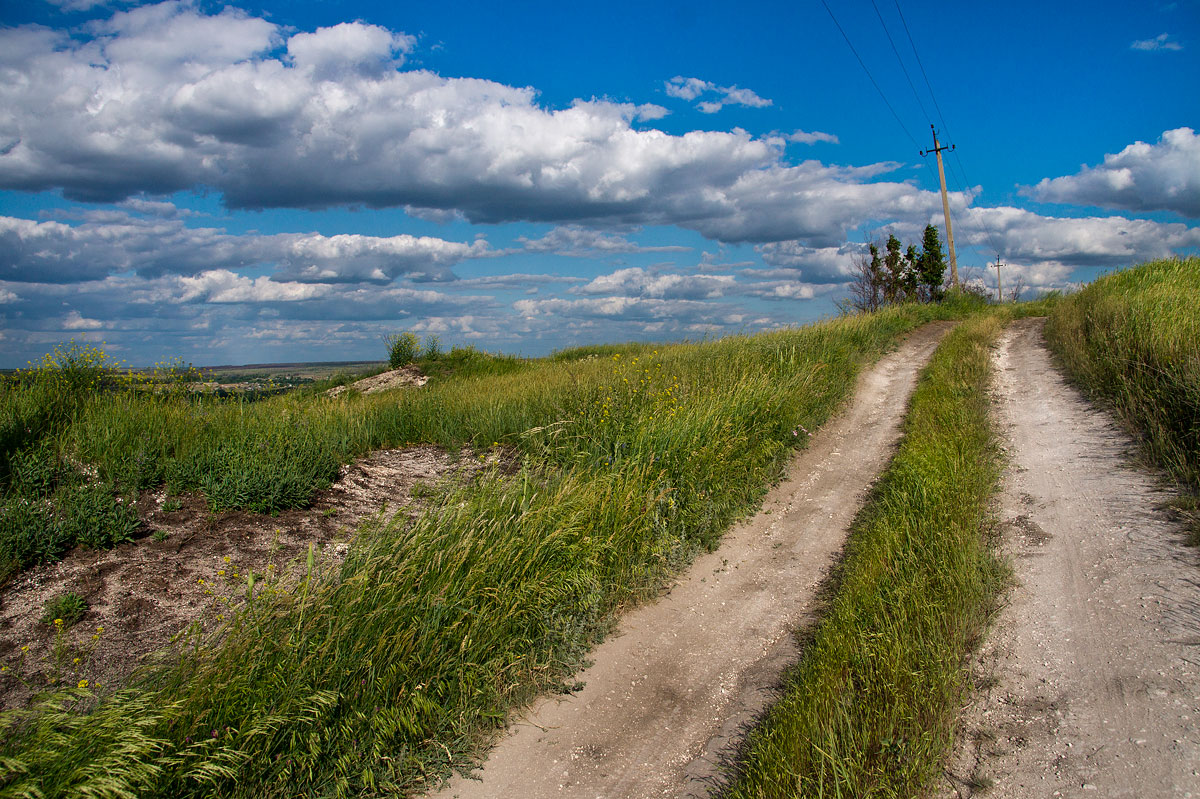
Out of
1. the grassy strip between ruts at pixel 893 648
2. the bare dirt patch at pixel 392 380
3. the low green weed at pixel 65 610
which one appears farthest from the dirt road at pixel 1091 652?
the bare dirt patch at pixel 392 380

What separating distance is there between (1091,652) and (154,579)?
6.36 metres

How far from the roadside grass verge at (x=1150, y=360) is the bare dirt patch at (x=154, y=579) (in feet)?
23.2

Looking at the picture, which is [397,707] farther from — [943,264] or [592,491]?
[943,264]

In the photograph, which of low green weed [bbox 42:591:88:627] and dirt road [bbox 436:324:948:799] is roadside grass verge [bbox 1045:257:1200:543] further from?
low green weed [bbox 42:591:88:627]

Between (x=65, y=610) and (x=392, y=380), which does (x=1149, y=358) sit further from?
(x=392, y=380)

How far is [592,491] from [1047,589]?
3.68m

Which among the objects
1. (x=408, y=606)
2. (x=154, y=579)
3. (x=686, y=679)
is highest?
(x=154, y=579)

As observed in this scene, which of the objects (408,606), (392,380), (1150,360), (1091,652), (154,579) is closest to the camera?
(1091,652)

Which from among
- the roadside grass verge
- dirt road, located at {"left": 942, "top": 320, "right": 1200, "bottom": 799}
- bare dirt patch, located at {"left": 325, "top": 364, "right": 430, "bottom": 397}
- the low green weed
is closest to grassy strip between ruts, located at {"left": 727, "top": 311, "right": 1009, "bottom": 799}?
dirt road, located at {"left": 942, "top": 320, "right": 1200, "bottom": 799}

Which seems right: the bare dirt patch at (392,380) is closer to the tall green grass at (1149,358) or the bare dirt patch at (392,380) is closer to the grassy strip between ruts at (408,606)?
the grassy strip between ruts at (408,606)

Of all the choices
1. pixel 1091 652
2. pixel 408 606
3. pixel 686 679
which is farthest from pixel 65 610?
pixel 1091 652

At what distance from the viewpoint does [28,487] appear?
→ 17.9 ft

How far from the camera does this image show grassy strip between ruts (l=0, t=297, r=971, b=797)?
3135 millimetres

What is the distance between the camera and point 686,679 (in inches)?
185
